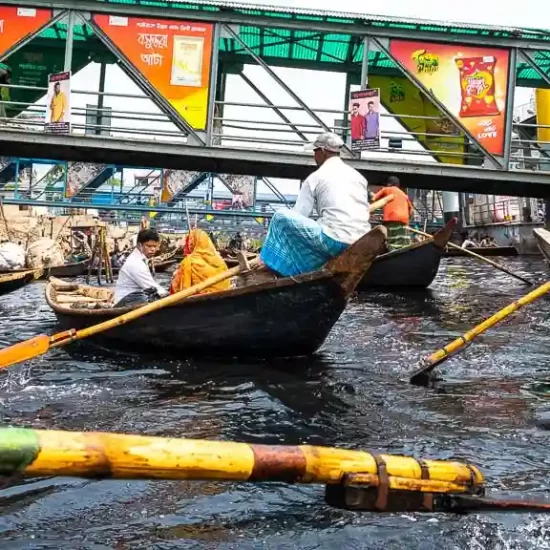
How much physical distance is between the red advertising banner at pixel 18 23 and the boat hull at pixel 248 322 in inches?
299

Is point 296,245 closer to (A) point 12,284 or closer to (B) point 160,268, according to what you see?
(A) point 12,284

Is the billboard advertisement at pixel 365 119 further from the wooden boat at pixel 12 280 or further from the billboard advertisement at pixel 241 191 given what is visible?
the billboard advertisement at pixel 241 191

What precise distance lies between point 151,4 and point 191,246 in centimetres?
667

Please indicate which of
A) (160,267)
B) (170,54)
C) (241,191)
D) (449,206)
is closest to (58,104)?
(170,54)

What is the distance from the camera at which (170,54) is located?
11266 mm

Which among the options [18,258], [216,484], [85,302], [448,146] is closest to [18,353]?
[216,484]

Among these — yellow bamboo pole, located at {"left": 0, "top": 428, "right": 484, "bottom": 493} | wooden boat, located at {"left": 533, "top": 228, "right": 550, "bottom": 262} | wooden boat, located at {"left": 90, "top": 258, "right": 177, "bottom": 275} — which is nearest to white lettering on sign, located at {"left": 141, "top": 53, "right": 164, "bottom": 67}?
wooden boat, located at {"left": 533, "top": 228, "right": 550, "bottom": 262}

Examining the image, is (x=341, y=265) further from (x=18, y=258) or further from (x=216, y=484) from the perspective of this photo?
(x=18, y=258)

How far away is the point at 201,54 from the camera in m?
11.3

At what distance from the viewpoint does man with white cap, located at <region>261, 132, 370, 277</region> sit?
4.99 meters

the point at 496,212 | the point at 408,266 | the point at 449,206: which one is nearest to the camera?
the point at 408,266

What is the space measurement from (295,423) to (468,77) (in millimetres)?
9627

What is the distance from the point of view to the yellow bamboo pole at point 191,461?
5.37 feet

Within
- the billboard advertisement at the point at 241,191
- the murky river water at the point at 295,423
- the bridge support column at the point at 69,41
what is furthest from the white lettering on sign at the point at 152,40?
the billboard advertisement at the point at 241,191
